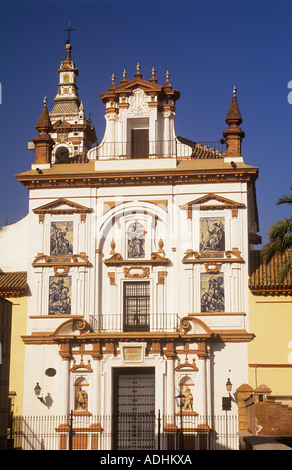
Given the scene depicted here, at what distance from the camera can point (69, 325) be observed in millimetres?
37719

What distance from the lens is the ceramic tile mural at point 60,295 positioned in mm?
38688

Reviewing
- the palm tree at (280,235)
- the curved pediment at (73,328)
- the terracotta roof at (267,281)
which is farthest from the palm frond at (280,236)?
the curved pediment at (73,328)

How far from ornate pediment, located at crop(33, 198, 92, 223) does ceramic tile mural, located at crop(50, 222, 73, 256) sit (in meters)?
0.61

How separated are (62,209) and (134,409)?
9.84 meters

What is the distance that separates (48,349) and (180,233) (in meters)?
8.01

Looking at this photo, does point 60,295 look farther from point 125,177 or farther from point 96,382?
point 125,177

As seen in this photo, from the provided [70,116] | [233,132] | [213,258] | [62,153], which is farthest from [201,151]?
[70,116]

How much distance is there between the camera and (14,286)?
39156 mm

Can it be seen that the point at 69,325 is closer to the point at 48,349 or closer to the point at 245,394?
the point at 48,349

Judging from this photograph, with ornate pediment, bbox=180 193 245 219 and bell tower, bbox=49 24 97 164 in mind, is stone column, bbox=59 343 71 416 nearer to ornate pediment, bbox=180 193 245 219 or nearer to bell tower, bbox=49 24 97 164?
ornate pediment, bbox=180 193 245 219

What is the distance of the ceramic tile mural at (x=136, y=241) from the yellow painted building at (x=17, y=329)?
5192 mm

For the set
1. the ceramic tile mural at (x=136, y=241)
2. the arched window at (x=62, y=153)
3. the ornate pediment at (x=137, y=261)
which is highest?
the arched window at (x=62, y=153)

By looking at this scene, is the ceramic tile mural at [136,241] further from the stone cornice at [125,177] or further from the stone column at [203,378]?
the stone column at [203,378]
